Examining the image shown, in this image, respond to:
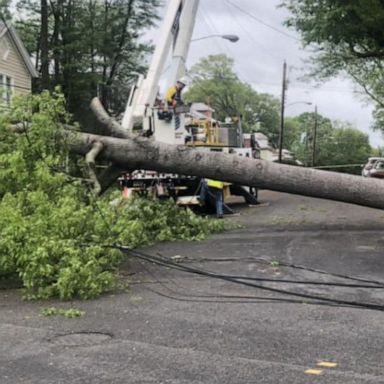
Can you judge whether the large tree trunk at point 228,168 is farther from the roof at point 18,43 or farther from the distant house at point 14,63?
the roof at point 18,43

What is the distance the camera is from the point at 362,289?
6.96 meters

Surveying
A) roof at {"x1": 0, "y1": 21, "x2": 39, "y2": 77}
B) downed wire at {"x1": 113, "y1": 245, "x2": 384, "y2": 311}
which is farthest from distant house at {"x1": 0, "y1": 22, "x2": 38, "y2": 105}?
downed wire at {"x1": 113, "y1": 245, "x2": 384, "y2": 311}

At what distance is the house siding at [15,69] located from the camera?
89.7 ft

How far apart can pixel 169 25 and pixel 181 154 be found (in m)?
7.38

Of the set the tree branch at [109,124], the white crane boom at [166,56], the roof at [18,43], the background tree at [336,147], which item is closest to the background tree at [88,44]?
the roof at [18,43]

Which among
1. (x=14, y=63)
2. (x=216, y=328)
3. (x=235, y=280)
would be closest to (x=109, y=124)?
(x=235, y=280)

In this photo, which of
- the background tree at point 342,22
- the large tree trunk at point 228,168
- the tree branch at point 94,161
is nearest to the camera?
the tree branch at point 94,161

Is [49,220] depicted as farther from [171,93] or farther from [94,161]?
[171,93]

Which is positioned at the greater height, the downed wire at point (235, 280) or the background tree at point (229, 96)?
the background tree at point (229, 96)

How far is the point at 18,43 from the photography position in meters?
28.3

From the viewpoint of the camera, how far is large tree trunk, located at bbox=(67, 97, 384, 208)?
876 cm

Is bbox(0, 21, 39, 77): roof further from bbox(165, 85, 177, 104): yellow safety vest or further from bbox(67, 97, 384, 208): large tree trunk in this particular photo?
bbox(67, 97, 384, 208): large tree trunk

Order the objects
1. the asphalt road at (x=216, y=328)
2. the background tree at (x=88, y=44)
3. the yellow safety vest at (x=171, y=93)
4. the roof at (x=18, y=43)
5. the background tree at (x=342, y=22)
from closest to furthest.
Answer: the asphalt road at (x=216, y=328) < the background tree at (x=342, y=22) < the yellow safety vest at (x=171, y=93) < the roof at (x=18, y=43) < the background tree at (x=88, y=44)

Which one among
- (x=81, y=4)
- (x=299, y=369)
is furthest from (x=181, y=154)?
(x=81, y=4)
